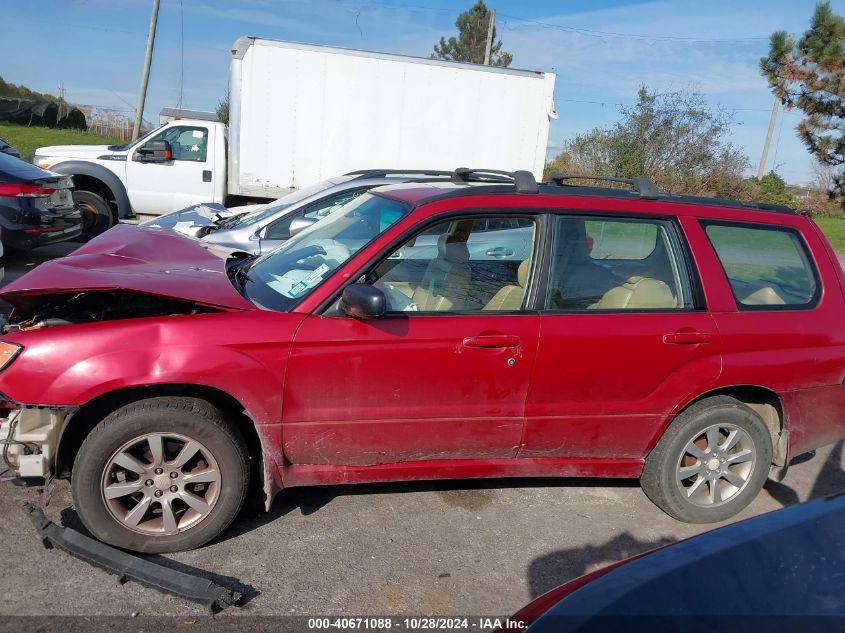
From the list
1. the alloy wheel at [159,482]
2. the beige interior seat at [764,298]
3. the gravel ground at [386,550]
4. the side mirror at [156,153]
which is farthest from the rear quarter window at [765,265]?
the side mirror at [156,153]

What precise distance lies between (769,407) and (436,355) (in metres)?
2.15

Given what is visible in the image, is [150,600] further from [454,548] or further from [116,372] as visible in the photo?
[454,548]

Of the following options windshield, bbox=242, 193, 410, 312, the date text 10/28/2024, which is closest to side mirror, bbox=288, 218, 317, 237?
windshield, bbox=242, 193, 410, 312

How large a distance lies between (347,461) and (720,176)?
17.8 meters

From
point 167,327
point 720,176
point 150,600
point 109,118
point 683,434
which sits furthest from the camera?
point 109,118

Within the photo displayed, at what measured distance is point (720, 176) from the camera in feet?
61.6

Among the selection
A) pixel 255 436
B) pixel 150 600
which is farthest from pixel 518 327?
pixel 150 600

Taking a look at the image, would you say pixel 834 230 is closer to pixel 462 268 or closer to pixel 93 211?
pixel 93 211

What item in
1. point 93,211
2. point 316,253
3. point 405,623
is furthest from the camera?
point 93,211

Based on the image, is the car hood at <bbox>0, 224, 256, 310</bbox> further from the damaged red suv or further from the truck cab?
the truck cab

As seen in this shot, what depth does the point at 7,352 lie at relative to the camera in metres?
3.16

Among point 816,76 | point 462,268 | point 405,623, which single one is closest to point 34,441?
point 405,623

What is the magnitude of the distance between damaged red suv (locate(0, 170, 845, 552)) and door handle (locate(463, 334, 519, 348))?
0.01m

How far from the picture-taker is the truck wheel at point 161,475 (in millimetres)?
3217
